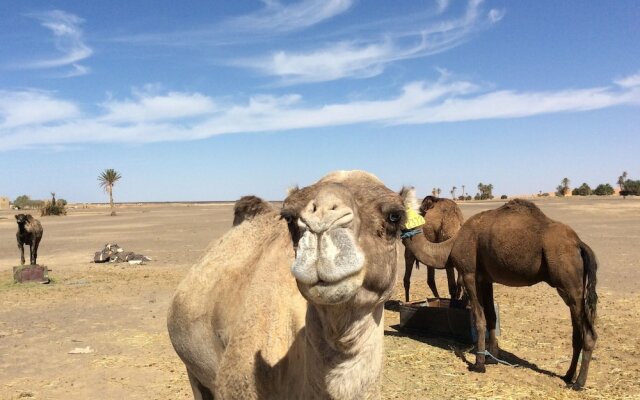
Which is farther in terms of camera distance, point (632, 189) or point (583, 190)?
point (583, 190)

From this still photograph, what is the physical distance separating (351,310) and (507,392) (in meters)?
5.22

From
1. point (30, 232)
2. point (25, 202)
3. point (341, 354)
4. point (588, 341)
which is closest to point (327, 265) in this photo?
point (341, 354)

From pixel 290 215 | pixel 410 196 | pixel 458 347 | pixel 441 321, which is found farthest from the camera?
pixel 441 321

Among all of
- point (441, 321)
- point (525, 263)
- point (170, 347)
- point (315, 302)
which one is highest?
point (315, 302)

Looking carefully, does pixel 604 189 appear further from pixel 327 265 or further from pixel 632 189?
pixel 327 265

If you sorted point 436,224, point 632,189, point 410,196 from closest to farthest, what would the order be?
point 410,196 < point 436,224 < point 632,189

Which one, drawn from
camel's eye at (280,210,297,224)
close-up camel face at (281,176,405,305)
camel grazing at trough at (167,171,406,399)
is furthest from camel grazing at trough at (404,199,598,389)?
camel's eye at (280,210,297,224)

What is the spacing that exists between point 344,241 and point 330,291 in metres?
0.20

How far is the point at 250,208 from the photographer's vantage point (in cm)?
466

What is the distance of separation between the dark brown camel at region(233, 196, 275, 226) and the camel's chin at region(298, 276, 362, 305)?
2.66 metres

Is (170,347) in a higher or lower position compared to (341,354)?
lower

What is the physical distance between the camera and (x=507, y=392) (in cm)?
652

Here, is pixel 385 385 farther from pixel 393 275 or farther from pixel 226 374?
pixel 393 275

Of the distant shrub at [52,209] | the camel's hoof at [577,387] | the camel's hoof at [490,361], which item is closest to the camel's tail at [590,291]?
the camel's hoof at [577,387]
